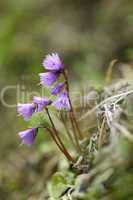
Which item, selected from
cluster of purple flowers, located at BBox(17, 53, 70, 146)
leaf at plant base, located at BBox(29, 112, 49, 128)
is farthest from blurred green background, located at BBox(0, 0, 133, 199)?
cluster of purple flowers, located at BBox(17, 53, 70, 146)

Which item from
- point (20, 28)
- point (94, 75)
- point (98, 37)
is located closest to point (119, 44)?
point (98, 37)

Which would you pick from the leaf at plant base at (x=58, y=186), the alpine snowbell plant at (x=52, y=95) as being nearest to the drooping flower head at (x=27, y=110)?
the alpine snowbell plant at (x=52, y=95)

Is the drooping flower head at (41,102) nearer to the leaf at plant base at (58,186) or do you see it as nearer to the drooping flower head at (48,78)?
the drooping flower head at (48,78)

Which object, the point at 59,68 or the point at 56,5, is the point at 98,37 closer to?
the point at 56,5

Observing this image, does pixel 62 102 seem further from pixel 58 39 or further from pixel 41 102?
pixel 58 39

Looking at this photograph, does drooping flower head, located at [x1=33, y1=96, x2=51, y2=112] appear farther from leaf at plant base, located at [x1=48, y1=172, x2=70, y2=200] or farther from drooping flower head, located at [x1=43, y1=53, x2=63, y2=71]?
leaf at plant base, located at [x1=48, y1=172, x2=70, y2=200]

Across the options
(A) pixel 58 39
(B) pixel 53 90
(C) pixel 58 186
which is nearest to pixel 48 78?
(B) pixel 53 90
